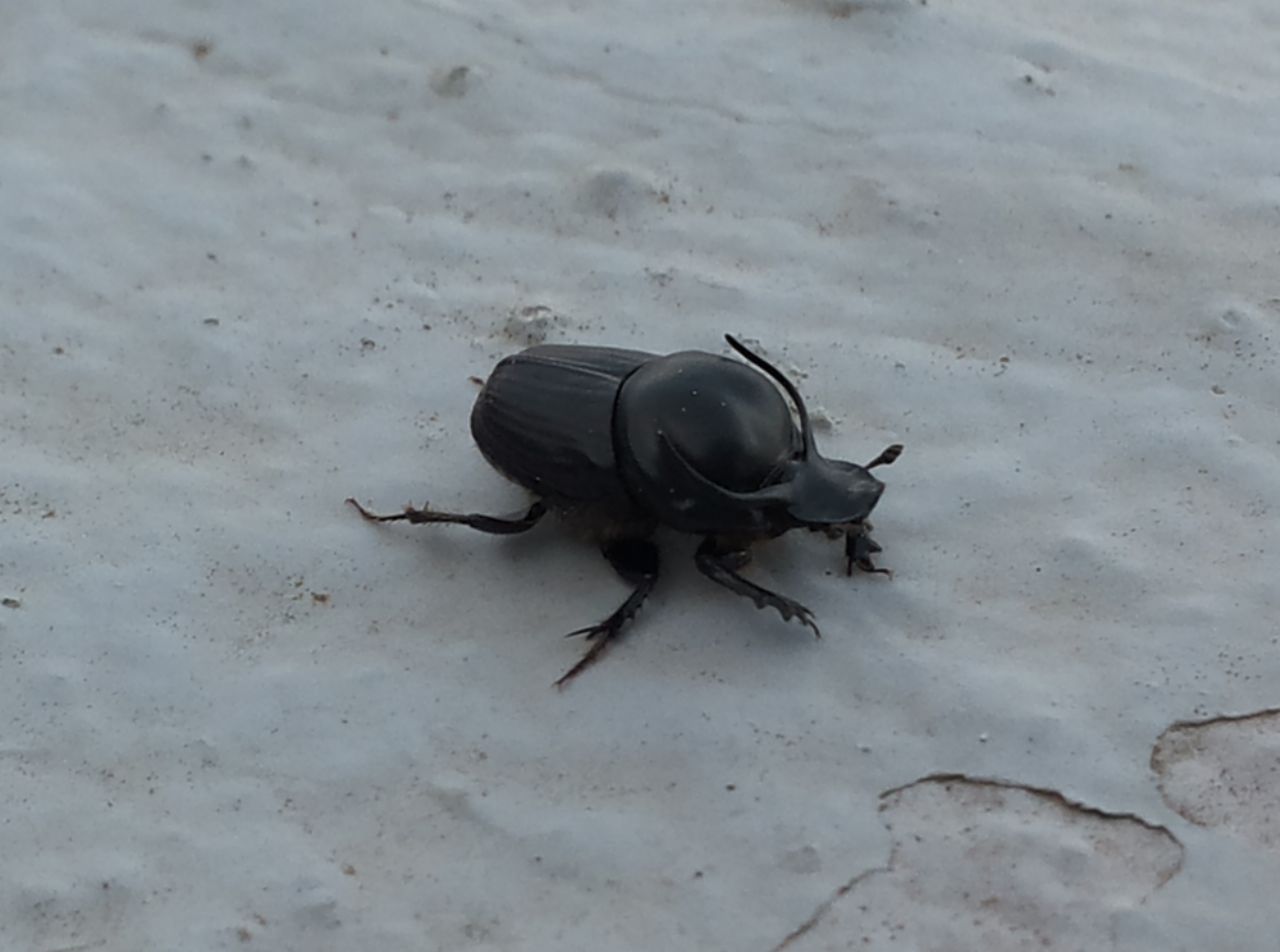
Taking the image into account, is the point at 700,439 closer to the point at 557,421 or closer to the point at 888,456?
the point at 557,421

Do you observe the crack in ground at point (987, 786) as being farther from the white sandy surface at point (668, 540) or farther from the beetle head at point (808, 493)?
the beetle head at point (808, 493)

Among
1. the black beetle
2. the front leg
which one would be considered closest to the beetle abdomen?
the black beetle

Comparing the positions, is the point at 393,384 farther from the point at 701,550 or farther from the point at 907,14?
the point at 907,14

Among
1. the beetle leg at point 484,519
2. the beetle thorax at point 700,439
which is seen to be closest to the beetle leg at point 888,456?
the beetle thorax at point 700,439

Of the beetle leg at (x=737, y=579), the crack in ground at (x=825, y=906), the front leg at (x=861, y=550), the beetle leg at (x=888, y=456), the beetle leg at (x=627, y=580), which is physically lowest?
the crack in ground at (x=825, y=906)

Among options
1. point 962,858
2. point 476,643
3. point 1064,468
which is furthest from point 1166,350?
point 476,643

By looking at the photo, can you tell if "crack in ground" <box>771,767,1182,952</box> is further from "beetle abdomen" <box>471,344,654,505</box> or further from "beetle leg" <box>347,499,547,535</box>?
"beetle leg" <box>347,499,547,535</box>
